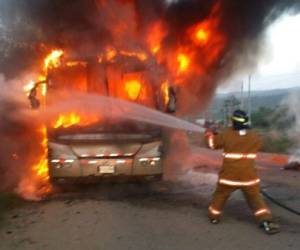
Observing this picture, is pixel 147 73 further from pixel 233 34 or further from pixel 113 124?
pixel 233 34

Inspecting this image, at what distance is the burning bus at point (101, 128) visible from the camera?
9141 mm

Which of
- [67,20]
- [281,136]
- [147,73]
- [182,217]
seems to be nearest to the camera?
[182,217]

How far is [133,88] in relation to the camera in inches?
384

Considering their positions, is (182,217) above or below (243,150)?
below

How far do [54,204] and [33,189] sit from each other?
181cm

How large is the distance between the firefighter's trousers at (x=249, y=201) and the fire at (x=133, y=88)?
310 cm

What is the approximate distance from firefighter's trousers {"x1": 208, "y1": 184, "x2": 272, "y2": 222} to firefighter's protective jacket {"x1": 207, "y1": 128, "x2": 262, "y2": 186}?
7 cm

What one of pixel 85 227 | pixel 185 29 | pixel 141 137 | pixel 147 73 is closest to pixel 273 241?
pixel 85 227

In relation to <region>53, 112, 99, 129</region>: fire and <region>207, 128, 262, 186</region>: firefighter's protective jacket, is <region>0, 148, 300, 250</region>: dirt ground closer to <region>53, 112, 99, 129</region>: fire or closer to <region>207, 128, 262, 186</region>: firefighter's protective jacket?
<region>207, 128, 262, 186</region>: firefighter's protective jacket

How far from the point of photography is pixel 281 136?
75.0 feet

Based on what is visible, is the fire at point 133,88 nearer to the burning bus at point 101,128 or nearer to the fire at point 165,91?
the burning bus at point 101,128

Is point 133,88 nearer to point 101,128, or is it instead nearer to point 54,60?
point 101,128

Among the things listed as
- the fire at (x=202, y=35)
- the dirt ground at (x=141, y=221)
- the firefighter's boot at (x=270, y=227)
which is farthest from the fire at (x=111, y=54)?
the firefighter's boot at (x=270, y=227)

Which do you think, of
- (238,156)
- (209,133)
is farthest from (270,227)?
(209,133)
